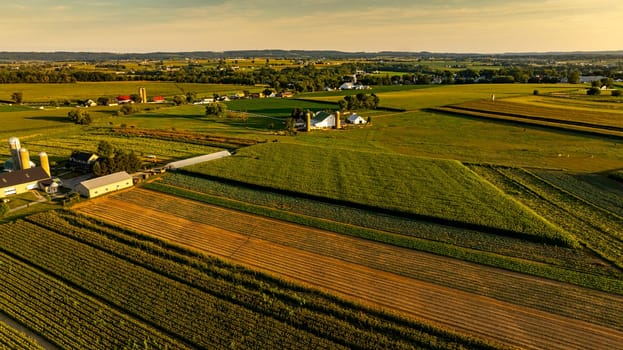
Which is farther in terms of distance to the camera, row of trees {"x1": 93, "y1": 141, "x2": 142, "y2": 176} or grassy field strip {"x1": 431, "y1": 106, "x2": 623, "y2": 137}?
grassy field strip {"x1": 431, "y1": 106, "x2": 623, "y2": 137}

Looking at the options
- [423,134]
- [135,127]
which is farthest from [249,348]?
[135,127]

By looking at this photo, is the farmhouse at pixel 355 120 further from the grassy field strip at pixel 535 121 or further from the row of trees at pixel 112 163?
the row of trees at pixel 112 163

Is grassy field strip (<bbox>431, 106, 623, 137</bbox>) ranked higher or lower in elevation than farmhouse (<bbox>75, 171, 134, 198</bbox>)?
higher

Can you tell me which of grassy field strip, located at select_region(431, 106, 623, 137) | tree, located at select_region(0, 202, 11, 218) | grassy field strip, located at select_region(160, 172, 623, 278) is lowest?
grassy field strip, located at select_region(160, 172, 623, 278)

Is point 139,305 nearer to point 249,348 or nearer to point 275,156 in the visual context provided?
point 249,348

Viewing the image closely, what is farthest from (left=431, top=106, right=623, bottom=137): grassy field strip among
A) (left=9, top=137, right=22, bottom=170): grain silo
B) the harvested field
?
(left=9, top=137, right=22, bottom=170): grain silo

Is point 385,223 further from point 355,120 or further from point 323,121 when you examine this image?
point 355,120

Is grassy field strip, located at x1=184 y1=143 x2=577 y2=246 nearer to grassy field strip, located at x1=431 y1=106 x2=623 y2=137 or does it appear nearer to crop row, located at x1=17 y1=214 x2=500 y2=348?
crop row, located at x1=17 y1=214 x2=500 y2=348
